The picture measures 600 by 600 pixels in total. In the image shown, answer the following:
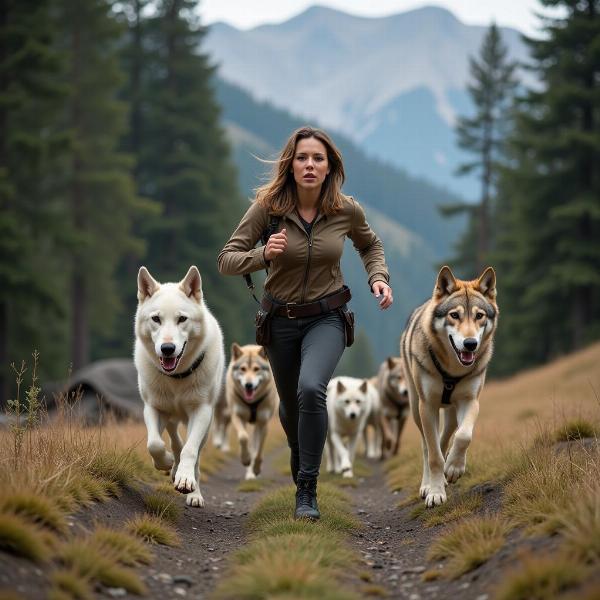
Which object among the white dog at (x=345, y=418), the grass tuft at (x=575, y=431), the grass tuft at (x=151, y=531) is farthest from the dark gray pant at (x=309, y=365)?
the white dog at (x=345, y=418)

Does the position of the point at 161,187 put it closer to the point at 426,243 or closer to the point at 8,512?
the point at 8,512

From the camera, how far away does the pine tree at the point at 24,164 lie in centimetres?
1853

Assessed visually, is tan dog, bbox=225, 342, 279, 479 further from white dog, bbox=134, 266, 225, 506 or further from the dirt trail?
white dog, bbox=134, 266, 225, 506

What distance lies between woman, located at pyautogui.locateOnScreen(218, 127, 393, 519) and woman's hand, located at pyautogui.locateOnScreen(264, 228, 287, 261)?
0.07 feet

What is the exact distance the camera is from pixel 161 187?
3244 centimetres

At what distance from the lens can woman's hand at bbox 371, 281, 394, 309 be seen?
5.28 m

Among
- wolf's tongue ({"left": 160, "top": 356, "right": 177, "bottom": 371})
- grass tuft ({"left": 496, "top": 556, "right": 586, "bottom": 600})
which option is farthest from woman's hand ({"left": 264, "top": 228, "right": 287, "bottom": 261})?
grass tuft ({"left": 496, "top": 556, "right": 586, "bottom": 600})

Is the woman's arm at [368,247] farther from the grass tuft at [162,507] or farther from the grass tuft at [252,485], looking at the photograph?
the grass tuft at [252,485]

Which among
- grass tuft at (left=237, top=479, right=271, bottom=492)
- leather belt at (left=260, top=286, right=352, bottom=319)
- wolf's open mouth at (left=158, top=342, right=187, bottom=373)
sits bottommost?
grass tuft at (left=237, top=479, right=271, bottom=492)

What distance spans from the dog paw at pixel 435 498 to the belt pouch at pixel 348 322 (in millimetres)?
1393

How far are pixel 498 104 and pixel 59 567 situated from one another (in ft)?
129

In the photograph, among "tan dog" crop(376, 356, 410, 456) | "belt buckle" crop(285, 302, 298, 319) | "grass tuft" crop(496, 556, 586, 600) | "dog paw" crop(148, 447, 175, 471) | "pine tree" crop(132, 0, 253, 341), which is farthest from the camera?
"pine tree" crop(132, 0, 253, 341)

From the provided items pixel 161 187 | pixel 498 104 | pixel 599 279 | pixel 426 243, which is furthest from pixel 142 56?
pixel 426 243

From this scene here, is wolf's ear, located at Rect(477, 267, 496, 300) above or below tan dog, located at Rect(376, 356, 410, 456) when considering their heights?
above
